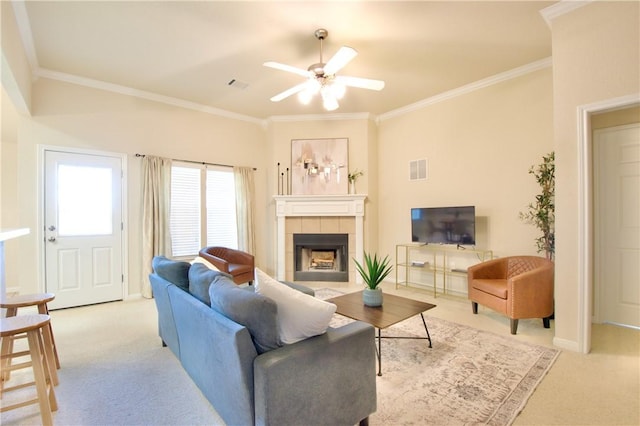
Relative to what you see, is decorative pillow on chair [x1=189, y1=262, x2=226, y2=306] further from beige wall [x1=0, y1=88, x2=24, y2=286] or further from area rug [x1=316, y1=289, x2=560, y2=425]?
beige wall [x1=0, y1=88, x2=24, y2=286]

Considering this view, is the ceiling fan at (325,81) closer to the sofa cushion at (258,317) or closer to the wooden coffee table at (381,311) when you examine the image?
the wooden coffee table at (381,311)

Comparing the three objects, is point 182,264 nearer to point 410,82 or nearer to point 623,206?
point 410,82

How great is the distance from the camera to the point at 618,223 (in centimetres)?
333

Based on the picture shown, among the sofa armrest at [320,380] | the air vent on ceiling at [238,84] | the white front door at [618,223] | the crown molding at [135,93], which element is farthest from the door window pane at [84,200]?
the white front door at [618,223]

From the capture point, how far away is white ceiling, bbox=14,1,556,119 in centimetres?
278

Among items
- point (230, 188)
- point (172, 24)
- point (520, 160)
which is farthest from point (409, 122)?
point (172, 24)

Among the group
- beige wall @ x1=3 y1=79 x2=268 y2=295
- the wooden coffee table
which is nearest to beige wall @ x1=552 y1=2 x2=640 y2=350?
the wooden coffee table

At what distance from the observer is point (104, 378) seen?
233 cm

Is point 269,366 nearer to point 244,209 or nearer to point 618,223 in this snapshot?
point 618,223

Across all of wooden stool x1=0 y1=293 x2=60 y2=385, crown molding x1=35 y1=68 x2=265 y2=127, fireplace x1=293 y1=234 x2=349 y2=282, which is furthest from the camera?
fireplace x1=293 y1=234 x2=349 y2=282

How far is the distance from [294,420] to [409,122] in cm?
503

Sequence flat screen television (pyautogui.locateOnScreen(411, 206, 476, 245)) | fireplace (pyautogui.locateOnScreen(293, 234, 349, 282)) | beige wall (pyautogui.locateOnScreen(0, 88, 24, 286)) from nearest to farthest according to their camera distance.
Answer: flat screen television (pyautogui.locateOnScreen(411, 206, 476, 245)), beige wall (pyautogui.locateOnScreen(0, 88, 24, 286)), fireplace (pyautogui.locateOnScreen(293, 234, 349, 282))

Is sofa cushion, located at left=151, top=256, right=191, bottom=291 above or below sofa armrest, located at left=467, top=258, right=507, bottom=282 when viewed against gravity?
above

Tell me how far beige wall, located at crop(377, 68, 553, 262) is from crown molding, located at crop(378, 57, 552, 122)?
0.06 metres
